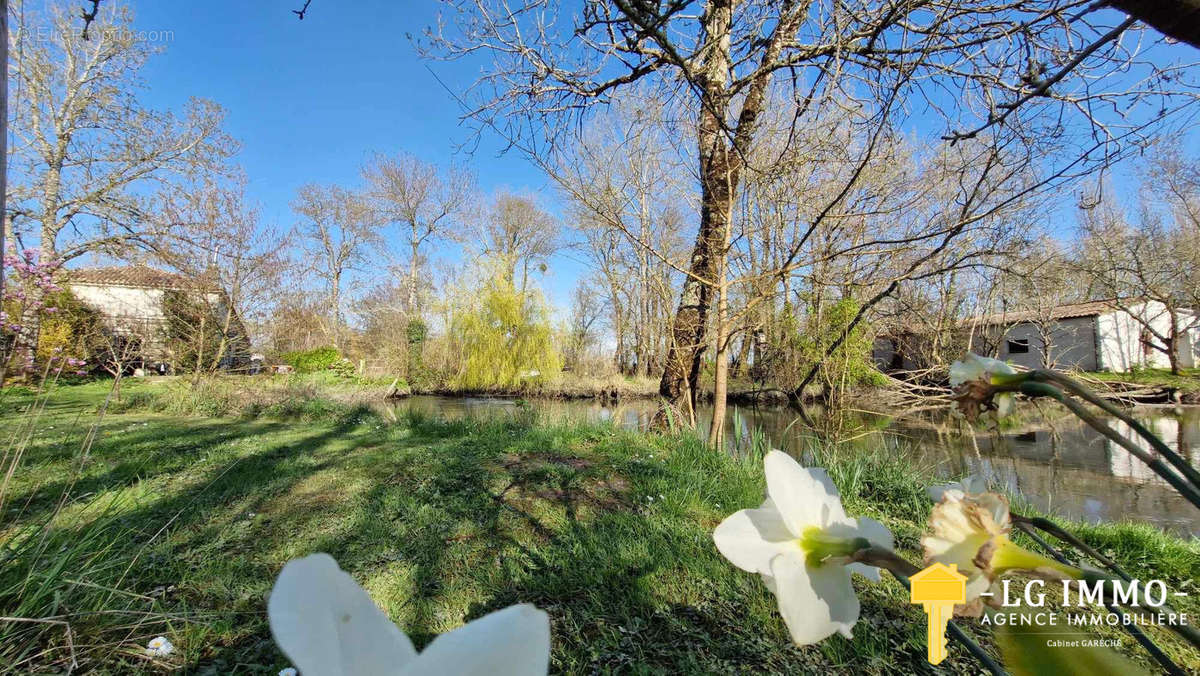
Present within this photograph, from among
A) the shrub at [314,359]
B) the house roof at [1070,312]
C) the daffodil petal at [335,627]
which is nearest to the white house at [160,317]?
the shrub at [314,359]

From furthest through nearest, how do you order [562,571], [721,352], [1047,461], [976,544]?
[1047,461], [721,352], [562,571], [976,544]

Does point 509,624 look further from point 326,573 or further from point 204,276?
point 204,276

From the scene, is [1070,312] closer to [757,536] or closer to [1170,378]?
[1170,378]

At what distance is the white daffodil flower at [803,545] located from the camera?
37 cm

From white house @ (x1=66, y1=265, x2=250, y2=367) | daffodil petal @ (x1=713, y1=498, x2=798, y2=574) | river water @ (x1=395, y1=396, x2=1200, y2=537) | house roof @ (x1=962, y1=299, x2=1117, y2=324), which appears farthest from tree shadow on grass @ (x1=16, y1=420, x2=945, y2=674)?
house roof @ (x1=962, y1=299, x2=1117, y2=324)

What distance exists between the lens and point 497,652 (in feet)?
0.76

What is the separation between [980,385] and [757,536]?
0.24 m

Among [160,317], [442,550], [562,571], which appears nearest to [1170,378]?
[562,571]

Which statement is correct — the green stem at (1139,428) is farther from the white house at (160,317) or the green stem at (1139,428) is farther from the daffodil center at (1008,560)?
the white house at (160,317)

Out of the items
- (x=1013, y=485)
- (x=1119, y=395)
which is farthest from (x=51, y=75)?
(x=1013, y=485)

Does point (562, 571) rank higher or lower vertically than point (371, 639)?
lower

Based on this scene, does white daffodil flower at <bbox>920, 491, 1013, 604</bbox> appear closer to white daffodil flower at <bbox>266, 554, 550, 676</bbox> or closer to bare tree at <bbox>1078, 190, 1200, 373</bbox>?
white daffodil flower at <bbox>266, 554, 550, 676</bbox>

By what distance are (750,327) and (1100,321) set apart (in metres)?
22.8

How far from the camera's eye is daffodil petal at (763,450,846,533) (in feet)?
1.29
